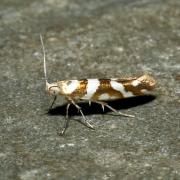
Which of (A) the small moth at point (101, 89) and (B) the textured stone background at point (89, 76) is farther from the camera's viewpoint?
(A) the small moth at point (101, 89)

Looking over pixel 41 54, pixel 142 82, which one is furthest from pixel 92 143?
pixel 41 54

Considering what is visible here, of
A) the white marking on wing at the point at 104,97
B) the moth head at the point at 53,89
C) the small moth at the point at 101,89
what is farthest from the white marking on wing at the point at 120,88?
the moth head at the point at 53,89

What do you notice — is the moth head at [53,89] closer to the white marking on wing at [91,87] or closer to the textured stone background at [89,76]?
the textured stone background at [89,76]

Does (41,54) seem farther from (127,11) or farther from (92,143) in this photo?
(92,143)

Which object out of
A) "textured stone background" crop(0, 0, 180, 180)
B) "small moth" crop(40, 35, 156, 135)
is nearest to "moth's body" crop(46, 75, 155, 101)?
"small moth" crop(40, 35, 156, 135)

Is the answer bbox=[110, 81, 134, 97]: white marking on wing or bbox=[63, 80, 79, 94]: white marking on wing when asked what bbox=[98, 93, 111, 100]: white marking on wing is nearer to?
bbox=[110, 81, 134, 97]: white marking on wing

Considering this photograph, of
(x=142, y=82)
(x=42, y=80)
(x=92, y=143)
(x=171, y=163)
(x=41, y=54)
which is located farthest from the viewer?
(x=41, y=54)
